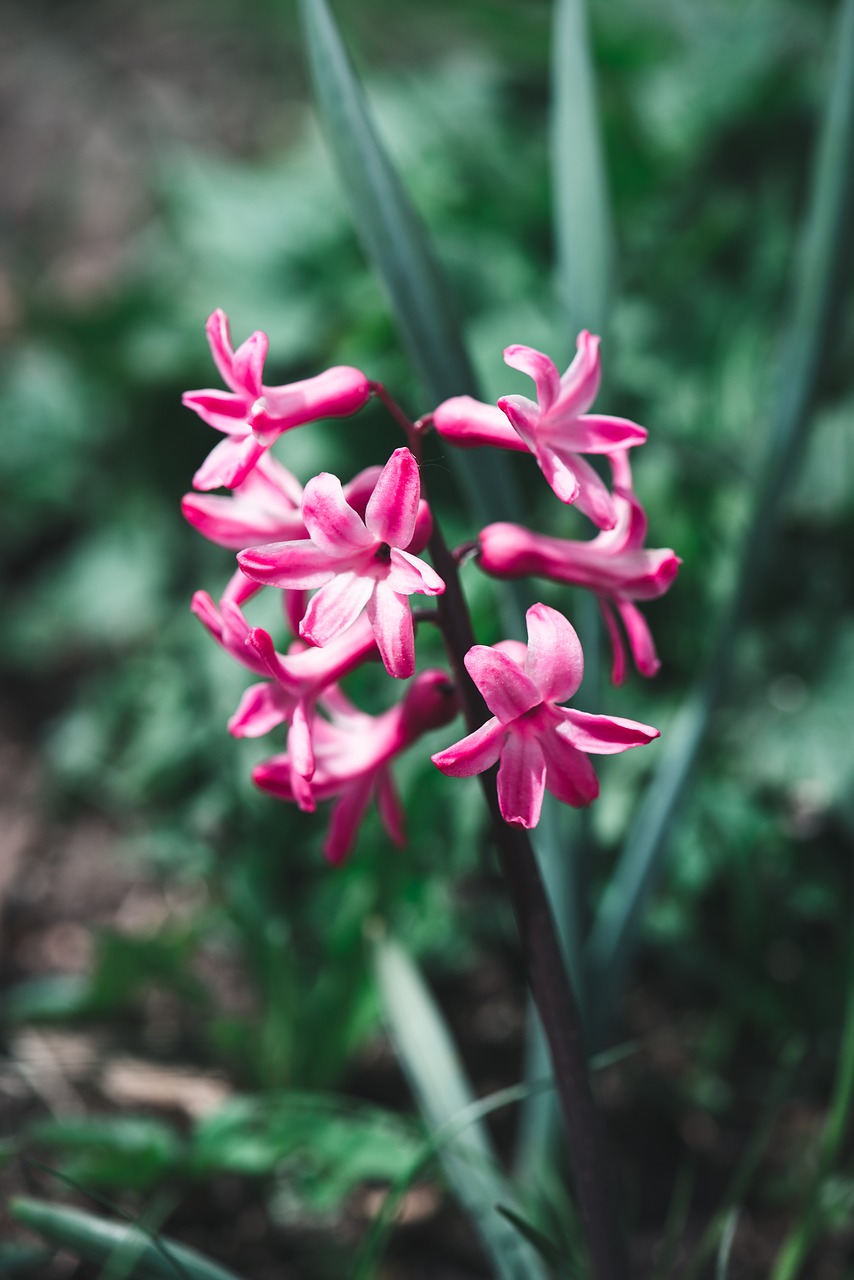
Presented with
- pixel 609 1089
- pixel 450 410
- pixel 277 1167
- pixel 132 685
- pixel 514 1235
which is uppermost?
pixel 450 410

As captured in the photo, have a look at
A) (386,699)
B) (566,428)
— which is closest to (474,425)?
(566,428)

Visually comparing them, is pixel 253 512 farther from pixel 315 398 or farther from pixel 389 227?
pixel 389 227

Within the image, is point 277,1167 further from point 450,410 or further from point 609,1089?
point 450,410

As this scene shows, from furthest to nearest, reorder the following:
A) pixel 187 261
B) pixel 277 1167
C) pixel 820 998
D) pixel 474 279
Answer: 1. pixel 187 261
2. pixel 474 279
3. pixel 820 998
4. pixel 277 1167

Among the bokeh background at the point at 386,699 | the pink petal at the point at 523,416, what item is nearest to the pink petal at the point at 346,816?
the pink petal at the point at 523,416

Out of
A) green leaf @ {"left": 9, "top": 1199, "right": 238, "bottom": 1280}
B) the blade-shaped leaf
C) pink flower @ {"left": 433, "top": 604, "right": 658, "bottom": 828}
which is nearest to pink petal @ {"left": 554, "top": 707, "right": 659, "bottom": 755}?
pink flower @ {"left": 433, "top": 604, "right": 658, "bottom": 828}

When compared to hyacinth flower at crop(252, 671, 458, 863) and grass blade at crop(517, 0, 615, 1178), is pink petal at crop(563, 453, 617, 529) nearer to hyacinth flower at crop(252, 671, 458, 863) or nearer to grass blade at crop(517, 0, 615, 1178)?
hyacinth flower at crop(252, 671, 458, 863)

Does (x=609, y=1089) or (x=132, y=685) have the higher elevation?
(x=132, y=685)

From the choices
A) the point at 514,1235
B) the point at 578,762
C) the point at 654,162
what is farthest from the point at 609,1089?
the point at 654,162
